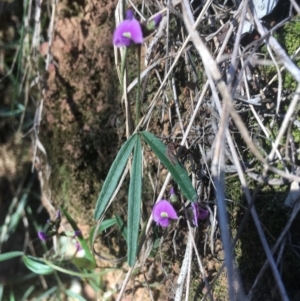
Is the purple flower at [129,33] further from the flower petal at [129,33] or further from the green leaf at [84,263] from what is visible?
the green leaf at [84,263]

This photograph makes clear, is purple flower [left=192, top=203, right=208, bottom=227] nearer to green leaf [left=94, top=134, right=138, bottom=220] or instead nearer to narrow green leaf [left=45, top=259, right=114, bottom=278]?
green leaf [left=94, top=134, right=138, bottom=220]

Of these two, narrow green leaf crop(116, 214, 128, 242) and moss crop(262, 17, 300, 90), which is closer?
moss crop(262, 17, 300, 90)

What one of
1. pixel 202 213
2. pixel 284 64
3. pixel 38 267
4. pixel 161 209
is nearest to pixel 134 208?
pixel 161 209

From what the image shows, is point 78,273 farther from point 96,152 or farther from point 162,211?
point 162,211

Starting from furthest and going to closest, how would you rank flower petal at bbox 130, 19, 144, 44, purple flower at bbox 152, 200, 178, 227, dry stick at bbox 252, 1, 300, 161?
purple flower at bbox 152, 200, 178, 227 < flower petal at bbox 130, 19, 144, 44 < dry stick at bbox 252, 1, 300, 161

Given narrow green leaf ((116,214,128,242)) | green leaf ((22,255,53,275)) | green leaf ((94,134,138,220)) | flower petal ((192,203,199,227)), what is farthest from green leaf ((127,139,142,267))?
green leaf ((22,255,53,275))

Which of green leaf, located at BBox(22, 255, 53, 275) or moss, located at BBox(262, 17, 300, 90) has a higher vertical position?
moss, located at BBox(262, 17, 300, 90)
